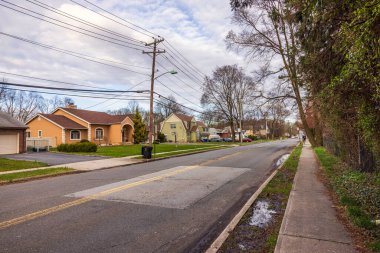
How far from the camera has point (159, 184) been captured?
9.95m

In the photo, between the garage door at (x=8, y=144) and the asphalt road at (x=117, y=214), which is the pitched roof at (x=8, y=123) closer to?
the garage door at (x=8, y=144)

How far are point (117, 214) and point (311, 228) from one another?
3897mm

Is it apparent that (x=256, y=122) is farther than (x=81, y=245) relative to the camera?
Yes

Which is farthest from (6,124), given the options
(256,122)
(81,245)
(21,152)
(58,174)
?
(256,122)

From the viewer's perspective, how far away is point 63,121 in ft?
132

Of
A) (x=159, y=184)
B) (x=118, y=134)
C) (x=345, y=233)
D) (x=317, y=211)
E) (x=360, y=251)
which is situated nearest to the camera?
(x=360, y=251)

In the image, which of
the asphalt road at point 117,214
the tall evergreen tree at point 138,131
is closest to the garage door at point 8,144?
the asphalt road at point 117,214

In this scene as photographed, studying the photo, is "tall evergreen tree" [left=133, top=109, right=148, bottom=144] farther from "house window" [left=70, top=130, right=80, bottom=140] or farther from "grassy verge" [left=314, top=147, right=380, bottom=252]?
"grassy verge" [left=314, top=147, right=380, bottom=252]

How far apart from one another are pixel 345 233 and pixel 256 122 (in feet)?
364

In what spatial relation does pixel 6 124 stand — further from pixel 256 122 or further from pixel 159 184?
pixel 256 122

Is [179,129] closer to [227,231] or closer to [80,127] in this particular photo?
[80,127]

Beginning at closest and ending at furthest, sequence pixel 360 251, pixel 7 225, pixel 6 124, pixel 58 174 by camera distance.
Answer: pixel 360 251 → pixel 7 225 → pixel 58 174 → pixel 6 124

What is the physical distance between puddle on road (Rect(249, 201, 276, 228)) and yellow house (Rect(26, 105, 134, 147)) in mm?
35310

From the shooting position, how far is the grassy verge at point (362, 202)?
15.8 ft
